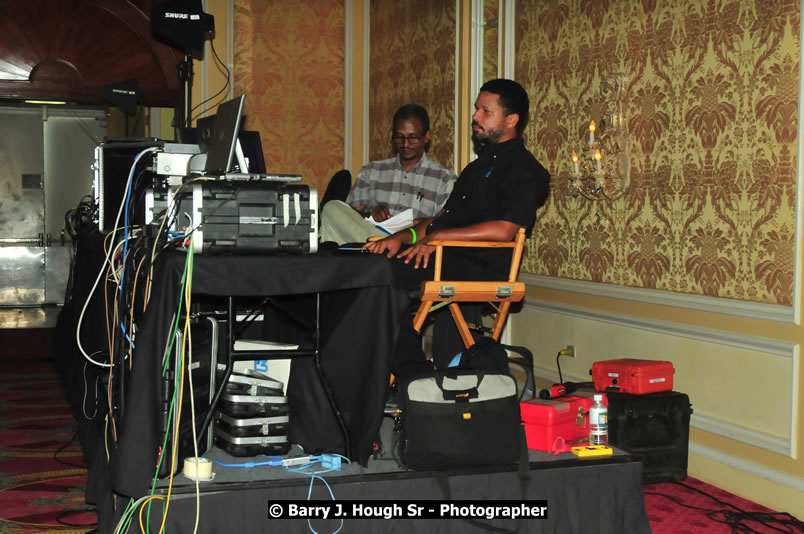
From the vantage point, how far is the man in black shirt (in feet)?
10.6

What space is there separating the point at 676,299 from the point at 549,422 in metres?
1.01

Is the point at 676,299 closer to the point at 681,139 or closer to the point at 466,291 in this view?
the point at 681,139

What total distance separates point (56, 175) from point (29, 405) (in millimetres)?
6797

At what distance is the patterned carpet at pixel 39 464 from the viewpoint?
2.66 m

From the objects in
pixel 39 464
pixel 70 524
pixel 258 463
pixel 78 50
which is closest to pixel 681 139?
pixel 258 463

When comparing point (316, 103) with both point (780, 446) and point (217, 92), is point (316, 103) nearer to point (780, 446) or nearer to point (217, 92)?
point (217, 92)

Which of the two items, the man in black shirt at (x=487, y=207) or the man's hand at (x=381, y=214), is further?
the man's hand at (x=381, y=214)

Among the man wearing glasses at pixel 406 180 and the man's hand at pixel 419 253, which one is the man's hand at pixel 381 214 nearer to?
the man wearing glasses at pixel 406 180

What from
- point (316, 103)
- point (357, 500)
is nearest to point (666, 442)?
point (357, 500)

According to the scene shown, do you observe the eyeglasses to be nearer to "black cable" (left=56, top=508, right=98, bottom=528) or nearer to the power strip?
the power strip

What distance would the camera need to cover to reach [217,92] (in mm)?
5852

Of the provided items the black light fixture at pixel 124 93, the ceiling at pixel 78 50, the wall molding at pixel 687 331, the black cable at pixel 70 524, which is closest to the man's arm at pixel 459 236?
the wall molding at pixel 687 331

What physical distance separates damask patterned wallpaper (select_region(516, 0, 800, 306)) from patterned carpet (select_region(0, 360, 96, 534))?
2.40 m

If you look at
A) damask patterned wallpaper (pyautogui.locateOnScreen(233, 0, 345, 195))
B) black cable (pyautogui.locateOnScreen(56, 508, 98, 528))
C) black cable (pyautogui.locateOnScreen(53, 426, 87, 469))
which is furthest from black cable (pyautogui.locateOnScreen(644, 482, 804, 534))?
damask patterned wallpaper (pyautogui.locateOnScreen(233, 0, 345, 195))
